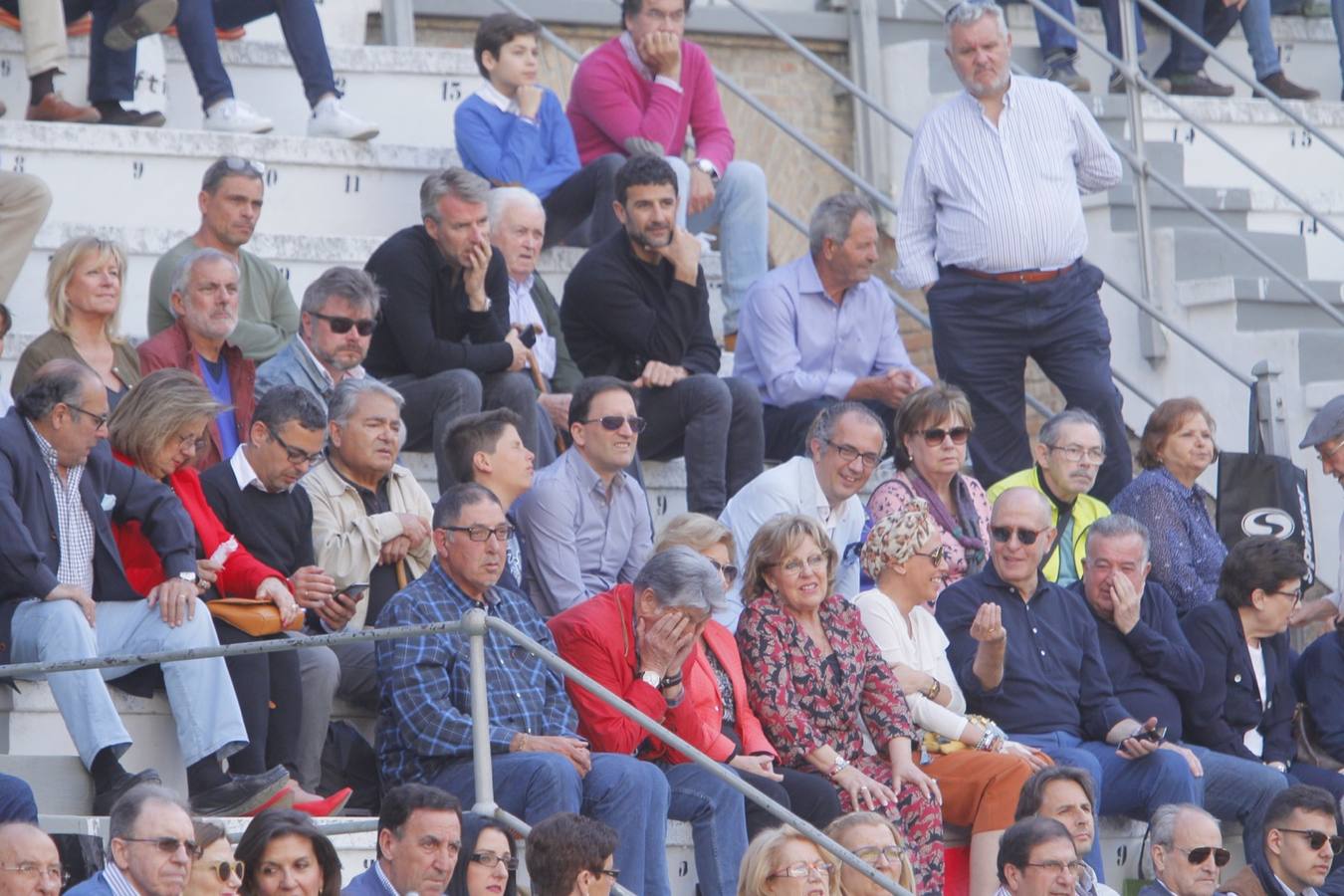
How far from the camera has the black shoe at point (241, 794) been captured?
7.09 meters

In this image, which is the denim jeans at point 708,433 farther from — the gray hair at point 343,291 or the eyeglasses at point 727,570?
the gray hair at point 343,291

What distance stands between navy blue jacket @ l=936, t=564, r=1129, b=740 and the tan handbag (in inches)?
90.6

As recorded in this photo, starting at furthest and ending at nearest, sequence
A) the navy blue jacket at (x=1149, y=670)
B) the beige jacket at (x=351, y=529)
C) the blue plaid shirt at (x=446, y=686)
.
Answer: the navy blue jacket at (x=1149, y=670), the beige jacket at (x=351, y=529), the blue plaid shirt at (x=446, y=686)

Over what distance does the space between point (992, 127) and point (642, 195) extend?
141cm

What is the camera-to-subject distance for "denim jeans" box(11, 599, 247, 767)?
7.00 m

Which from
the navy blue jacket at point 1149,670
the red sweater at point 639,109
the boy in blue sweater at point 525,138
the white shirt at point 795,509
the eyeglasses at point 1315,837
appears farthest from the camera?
the red sweater at point 639,109

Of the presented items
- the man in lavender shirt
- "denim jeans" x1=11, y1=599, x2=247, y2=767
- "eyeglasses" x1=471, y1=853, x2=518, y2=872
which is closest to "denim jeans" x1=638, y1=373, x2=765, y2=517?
the man in lavender shirt

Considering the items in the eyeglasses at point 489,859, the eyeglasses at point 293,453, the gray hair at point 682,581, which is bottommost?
the eyeglasses at point 489,859

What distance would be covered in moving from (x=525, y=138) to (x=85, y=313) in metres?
2.42

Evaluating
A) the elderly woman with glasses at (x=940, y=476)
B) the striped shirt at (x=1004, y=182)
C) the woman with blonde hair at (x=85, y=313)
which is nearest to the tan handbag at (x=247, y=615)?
the woman with blonde hair at (x=85, y=313)

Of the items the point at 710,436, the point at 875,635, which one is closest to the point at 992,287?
the point at 710,436

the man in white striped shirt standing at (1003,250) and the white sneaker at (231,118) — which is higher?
the white sneaker at (231,118)

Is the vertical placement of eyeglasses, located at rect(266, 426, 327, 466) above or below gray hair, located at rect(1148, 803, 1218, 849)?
above

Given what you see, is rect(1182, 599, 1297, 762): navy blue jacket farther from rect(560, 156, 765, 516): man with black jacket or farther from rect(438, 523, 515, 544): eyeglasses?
rect(438, 523, 515, 544): eyeglasses
